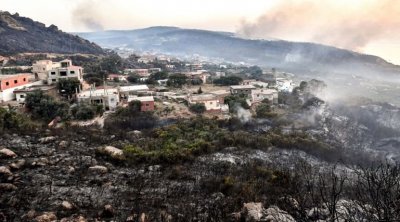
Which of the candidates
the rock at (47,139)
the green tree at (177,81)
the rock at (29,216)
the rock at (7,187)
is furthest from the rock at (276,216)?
the green tree at (177,81)

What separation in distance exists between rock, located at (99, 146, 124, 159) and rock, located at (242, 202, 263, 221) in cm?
1002

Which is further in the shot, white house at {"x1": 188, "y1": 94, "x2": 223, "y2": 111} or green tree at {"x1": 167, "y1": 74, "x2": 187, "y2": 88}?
A: green tree at {"x1": 167, "y1": 74, "x2": 187, "y2": 88}

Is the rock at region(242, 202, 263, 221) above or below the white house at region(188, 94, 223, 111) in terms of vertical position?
below

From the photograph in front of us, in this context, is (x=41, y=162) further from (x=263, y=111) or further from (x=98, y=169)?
(x=263, y=111)

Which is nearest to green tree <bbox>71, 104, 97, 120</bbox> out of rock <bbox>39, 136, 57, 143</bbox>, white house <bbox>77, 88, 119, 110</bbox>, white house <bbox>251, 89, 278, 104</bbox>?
white house <bbox>77, 88, 119, 110</bbox>

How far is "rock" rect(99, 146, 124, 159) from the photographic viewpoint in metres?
22.2

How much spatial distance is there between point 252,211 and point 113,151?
38.2 feet

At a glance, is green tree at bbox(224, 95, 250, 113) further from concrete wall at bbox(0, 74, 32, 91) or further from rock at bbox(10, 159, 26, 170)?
rock at bbox(10, 159, 26, 170)

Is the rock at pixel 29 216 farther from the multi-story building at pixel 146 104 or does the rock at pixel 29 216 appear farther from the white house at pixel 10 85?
the white house at pixel 10 85

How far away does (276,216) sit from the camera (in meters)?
13.6

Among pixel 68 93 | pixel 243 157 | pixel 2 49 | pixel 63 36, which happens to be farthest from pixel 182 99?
pixel 63 36

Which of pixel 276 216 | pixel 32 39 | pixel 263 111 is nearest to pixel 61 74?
pixel 263 111

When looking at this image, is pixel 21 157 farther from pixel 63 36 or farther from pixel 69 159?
pixel 63 36

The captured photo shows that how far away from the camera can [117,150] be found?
76.5 feet
